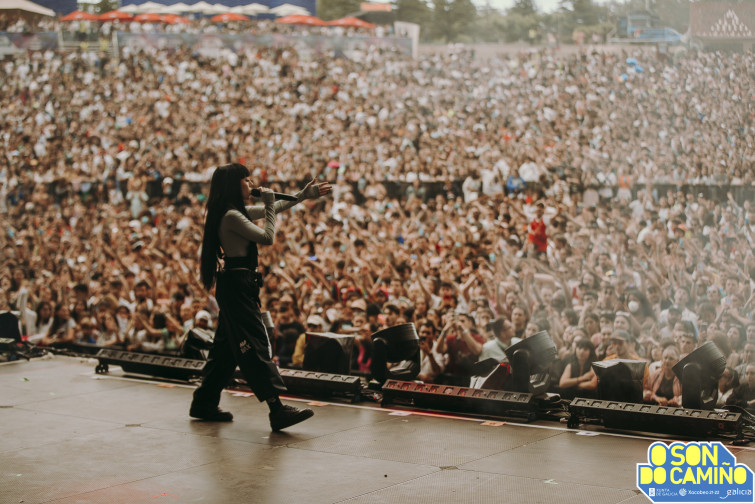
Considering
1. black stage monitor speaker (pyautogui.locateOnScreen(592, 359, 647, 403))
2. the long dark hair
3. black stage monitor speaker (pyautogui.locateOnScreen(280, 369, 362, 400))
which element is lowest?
black stage monitor speaker (pyautogui.locateOnScreen(280, 369, 362, 400))

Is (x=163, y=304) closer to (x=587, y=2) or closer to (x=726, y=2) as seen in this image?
(x=726, y=2)

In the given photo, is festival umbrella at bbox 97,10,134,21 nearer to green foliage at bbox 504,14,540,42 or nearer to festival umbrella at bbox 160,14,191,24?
festival umbrella at bbox 160,14,191,24

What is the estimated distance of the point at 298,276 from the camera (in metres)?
9.61

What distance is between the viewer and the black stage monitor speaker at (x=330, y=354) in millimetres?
6387

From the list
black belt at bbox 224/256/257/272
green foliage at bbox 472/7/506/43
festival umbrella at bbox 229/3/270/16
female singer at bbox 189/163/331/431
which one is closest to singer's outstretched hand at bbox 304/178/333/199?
female singer at bbox 189/163/331/431

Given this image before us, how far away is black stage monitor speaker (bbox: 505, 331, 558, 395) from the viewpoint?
5.51 m

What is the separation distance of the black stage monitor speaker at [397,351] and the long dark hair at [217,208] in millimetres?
1365

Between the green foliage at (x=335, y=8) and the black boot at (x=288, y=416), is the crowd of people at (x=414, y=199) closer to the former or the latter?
the green foliage at (x=335, y=8)

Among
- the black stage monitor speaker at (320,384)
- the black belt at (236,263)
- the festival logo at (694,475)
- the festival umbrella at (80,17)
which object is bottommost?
the black stage monitor speaker at (320,384)

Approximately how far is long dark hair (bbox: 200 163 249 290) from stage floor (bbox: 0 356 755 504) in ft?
3.12

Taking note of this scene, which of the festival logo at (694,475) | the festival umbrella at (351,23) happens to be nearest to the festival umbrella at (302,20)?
the festival umbrella at (351,23)

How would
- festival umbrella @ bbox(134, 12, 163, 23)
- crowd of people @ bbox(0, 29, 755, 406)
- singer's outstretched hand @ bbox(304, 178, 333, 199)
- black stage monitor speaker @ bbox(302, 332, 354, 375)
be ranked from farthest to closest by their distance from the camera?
festival umbrella @ bbox(134, 12, 163, 23), crowd of people @ bbox(0, 29, 755, 406), black stage monitor speaker @ bbox(302, 332, 354, 375), singer's outstretched hand @ bbox(304, 178, 333, 199)

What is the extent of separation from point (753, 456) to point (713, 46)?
8.49 metres

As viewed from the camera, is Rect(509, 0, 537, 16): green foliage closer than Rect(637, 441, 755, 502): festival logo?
No
